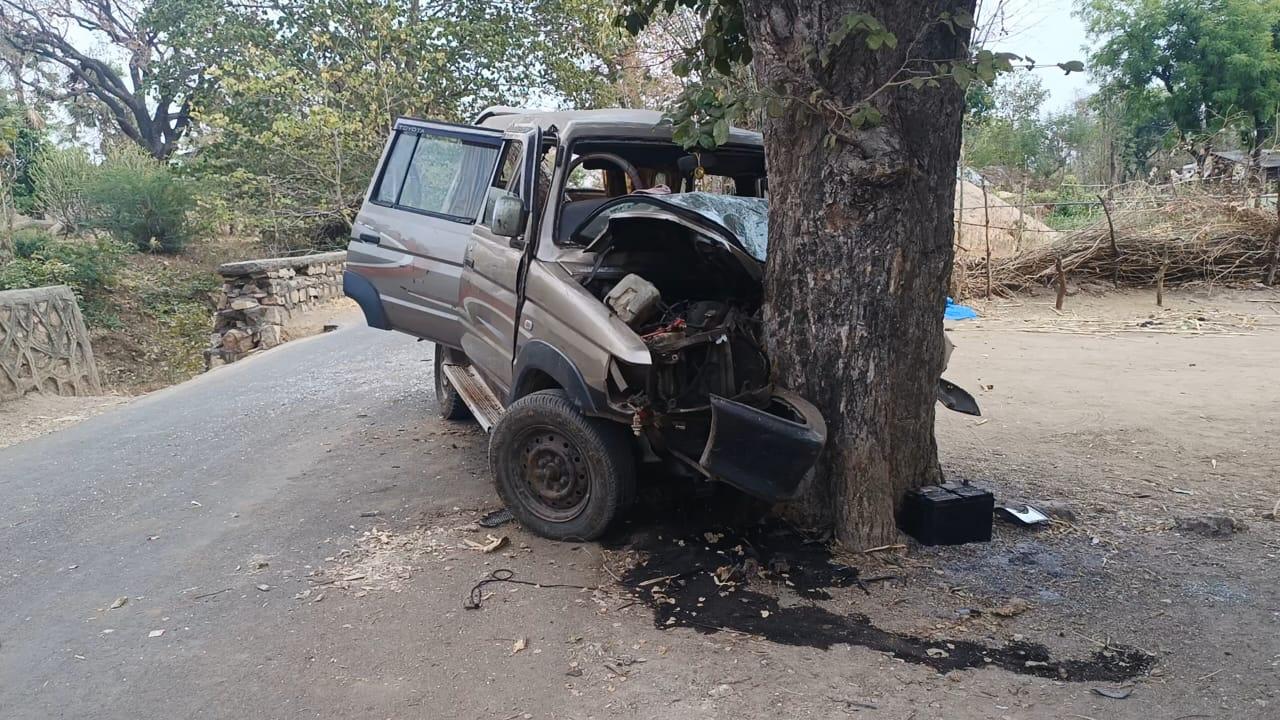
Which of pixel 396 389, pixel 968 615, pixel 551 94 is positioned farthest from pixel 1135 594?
pixel 551 94

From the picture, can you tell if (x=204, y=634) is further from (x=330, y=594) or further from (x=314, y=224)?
(x=314, y=224)

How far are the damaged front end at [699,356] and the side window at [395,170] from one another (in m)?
2.40

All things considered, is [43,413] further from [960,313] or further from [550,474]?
[960,313]

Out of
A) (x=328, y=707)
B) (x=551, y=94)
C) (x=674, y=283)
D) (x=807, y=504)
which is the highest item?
(x=551, y=94)

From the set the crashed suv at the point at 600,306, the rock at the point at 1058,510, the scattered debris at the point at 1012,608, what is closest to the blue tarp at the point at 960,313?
the crashed suv at the point at 600,306

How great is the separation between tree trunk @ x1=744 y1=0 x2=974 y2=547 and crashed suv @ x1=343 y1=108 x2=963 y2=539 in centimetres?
31

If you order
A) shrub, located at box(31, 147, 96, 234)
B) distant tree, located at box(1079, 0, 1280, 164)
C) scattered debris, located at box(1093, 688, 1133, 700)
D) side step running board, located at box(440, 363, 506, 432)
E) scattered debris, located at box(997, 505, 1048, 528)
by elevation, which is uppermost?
distant tree, located at box(1079, 0, 1280, 164)

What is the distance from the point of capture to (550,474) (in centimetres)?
486

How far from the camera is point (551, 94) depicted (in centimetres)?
2186

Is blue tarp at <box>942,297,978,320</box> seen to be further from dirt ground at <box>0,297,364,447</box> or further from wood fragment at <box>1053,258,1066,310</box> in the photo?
dirt ground at <box>0,297,364,447</box>

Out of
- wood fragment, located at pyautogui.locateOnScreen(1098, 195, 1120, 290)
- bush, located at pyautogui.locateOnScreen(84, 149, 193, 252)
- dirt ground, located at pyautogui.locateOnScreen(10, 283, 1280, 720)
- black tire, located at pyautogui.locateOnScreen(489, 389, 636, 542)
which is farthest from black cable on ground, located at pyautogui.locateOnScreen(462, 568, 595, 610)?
bush, located at pyautogui.locateOnScreen(84, 149, 193, 252)

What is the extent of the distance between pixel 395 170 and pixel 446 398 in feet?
6.07

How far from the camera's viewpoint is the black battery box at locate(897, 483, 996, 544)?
4.55 meters

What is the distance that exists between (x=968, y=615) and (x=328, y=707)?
2.61 m
